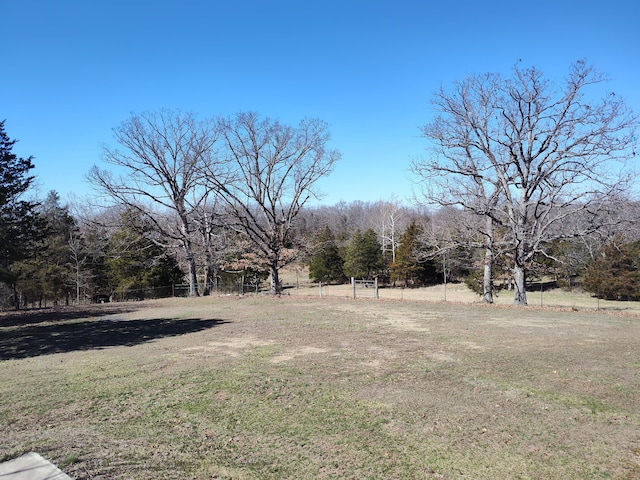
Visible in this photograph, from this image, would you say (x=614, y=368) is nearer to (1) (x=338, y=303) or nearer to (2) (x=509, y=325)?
(2) (x=509, y=325)

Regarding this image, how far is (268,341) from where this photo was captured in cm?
1085

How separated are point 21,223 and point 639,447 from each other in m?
24.9

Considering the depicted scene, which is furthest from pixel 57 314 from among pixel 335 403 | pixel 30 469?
pixel 335 403

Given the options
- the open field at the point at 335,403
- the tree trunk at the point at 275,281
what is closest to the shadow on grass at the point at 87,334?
the open field at the point at 335,403

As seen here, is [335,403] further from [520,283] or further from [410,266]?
[410,266]

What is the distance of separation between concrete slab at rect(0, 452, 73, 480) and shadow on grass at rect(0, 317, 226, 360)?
7085mm

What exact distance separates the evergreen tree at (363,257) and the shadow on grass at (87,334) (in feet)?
103

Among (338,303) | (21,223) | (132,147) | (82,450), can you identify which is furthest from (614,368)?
(132,147)

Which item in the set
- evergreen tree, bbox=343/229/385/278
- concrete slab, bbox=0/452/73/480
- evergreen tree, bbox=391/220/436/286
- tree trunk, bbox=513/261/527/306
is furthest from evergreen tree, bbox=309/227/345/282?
concrete slab, bbox=0/452/73/480

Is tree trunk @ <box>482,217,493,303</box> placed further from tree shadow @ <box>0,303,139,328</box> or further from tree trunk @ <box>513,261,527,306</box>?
tree shadow @ <box>0,303,139,328</box>

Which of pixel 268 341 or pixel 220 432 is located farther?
pixel 268 341

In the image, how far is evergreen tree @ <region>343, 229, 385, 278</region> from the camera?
151 ft

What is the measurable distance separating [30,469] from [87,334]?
10312mm

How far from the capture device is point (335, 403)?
6039 mm
